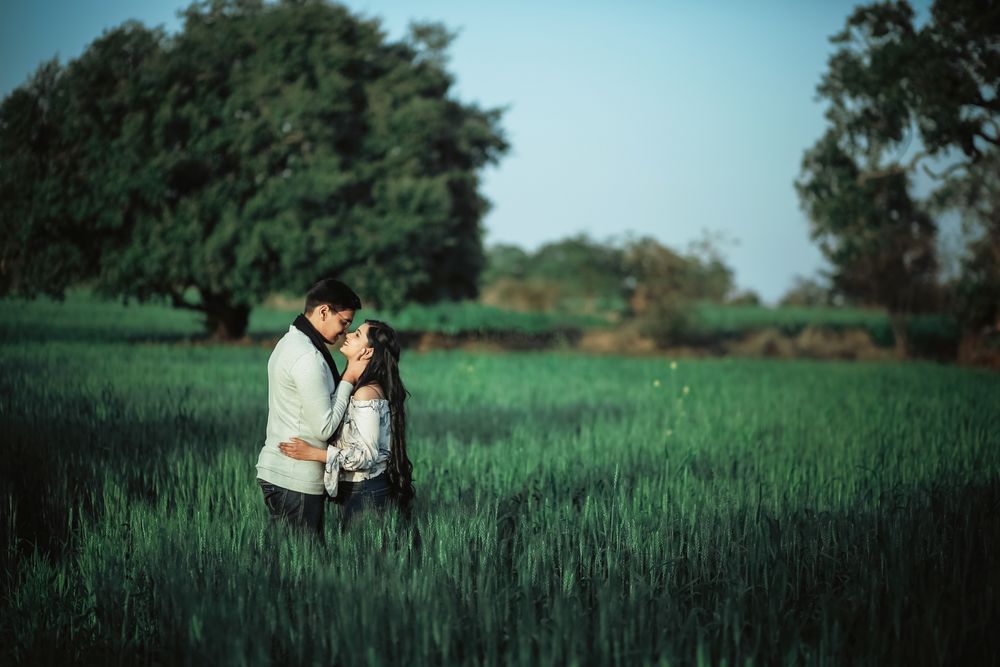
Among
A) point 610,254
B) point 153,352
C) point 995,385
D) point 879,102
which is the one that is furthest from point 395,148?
point 610,254

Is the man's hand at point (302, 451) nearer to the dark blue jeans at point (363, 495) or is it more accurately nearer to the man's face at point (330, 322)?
the dark blue jeans at point (363, 495)

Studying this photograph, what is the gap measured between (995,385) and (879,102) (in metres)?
8.33

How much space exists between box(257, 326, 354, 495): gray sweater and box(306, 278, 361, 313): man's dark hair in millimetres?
184

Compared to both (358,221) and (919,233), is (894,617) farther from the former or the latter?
(919,233)

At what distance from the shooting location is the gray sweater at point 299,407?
3.78m

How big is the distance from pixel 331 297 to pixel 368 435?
736 millimetres

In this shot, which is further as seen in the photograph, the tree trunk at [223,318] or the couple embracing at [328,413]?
the tree trunk at [223,318]

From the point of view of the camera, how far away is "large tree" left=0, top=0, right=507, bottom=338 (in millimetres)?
19391

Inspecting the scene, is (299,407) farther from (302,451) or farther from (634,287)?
(634,287)

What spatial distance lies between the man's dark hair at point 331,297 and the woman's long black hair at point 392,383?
146 millimetres

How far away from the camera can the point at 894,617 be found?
10.8ft

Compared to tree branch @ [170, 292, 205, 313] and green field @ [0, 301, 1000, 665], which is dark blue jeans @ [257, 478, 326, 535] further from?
tree branch @ [170, 292, 205, 313]

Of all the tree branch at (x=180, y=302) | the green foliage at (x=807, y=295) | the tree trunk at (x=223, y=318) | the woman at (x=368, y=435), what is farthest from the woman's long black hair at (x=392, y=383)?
the green foliage at (x=807, y=295)

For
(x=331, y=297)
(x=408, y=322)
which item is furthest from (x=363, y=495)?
(x=408, y=322)
